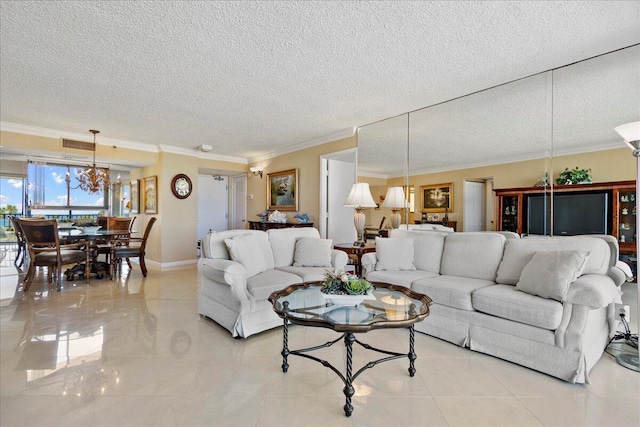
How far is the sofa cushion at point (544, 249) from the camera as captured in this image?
2.45 metres

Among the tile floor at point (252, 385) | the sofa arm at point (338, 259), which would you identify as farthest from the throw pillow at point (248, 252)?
the sofa arm at point (338, 259)

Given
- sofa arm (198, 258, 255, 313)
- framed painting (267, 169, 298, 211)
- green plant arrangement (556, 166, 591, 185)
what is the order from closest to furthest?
1. sofa arm (198, 258, 255, 313)
2. green plant arrangement (556, 166, 591, 185)
3. framed painting (267, 169, 298, 211)

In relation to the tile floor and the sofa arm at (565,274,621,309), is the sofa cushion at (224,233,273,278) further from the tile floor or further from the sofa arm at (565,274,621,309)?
the sofa arm at (565,274,621,309)

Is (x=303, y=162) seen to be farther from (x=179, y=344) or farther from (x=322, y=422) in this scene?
(x=322, y=422)

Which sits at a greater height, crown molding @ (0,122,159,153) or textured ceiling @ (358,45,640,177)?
crown molding @ (0,122,159,153)

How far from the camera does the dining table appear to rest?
15.3 ft

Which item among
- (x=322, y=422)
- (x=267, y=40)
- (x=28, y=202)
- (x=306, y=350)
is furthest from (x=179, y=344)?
(x=28, y=202)

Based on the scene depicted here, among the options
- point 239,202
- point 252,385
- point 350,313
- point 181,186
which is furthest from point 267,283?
point 239,202

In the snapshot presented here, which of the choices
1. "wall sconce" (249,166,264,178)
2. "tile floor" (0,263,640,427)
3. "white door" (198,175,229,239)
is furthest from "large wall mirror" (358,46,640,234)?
"white door" (198,175,229,239)

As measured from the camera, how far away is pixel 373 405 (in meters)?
1.79

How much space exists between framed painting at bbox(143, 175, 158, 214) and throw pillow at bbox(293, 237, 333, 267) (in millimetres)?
4002

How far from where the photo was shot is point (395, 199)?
4.31 meters

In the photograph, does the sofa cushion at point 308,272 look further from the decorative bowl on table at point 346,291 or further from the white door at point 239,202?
the white door at point 239,202

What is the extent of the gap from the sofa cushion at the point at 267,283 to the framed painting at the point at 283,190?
110 inches
